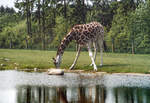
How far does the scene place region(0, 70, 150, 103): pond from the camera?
1645 centimetres

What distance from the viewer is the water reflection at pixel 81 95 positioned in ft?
53.0

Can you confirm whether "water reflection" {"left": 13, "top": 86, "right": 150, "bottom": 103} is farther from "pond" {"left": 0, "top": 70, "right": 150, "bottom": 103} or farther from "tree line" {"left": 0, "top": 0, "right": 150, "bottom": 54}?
"tree line" {"left": 0, "top": 0, "right": 150, "bottom": 54}

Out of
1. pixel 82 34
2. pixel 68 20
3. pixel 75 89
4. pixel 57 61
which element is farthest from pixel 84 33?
pixel 68 20

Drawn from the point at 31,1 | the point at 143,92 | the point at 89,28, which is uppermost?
the point at 31,1

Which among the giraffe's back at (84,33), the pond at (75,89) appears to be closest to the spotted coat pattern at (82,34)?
the giraffe's back at (84,33)

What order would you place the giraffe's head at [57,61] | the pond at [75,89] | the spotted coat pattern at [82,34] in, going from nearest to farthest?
the pond at [75,89], the giraffe's head at [57,61], the spotted coat pattern at [82,34]

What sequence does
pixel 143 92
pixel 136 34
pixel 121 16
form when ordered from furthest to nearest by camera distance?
1. pixel 121 16
2. pixel 136 34
3. pixel 143 92

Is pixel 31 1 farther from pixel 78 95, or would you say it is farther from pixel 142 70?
pixel 78 95

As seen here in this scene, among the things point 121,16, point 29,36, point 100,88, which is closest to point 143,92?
point 100,88

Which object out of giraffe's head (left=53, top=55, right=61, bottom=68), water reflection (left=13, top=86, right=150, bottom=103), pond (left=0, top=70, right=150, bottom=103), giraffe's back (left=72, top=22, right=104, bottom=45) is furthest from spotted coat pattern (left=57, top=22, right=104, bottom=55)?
water reflection (left=13, top=86, right=150, bottom=103)

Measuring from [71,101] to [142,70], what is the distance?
13.2 m

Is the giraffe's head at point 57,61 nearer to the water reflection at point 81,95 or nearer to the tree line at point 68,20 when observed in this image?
the water reflection at point 81,95

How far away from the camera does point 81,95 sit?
17.4 meters

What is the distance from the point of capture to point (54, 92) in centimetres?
1814
